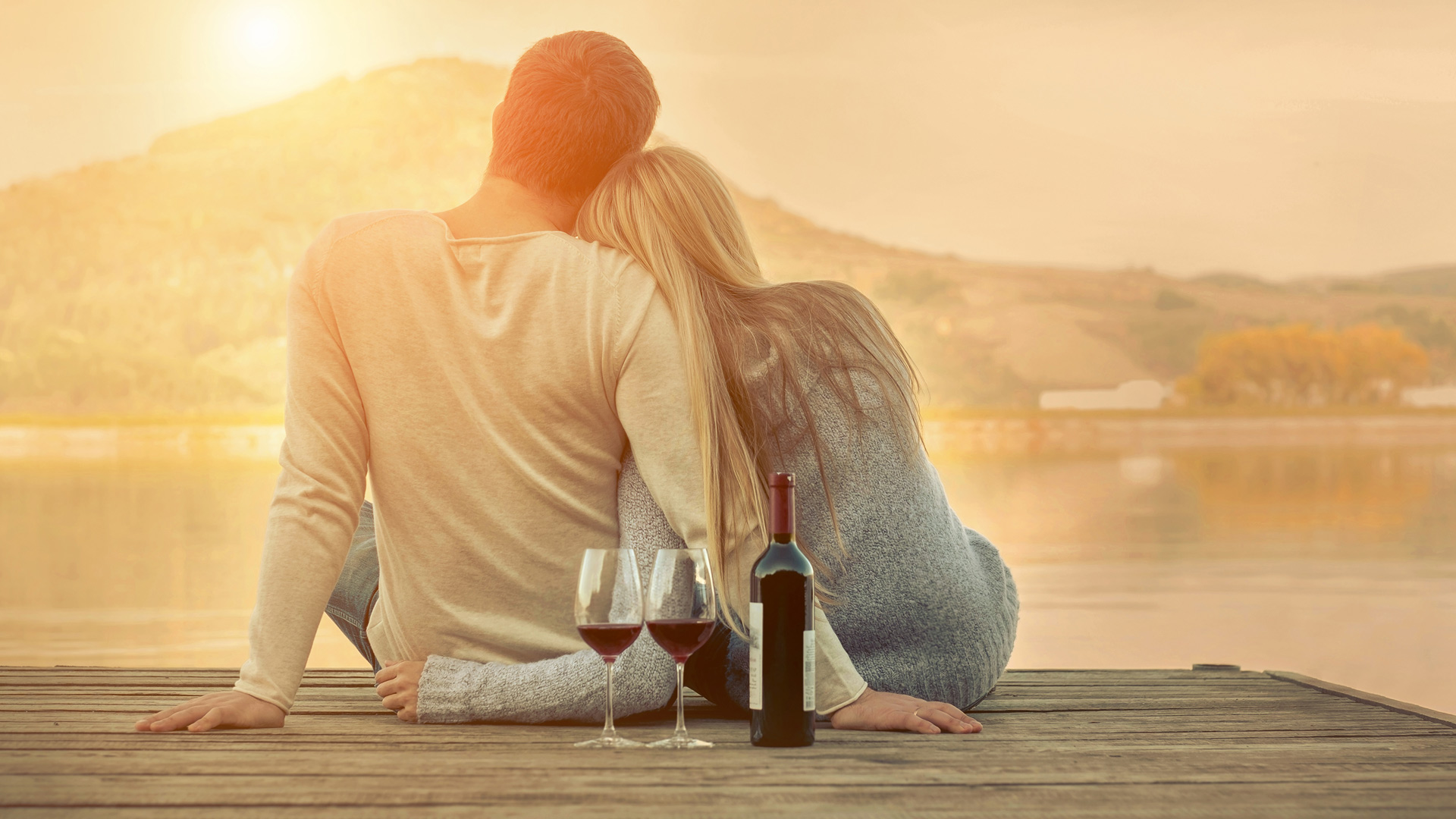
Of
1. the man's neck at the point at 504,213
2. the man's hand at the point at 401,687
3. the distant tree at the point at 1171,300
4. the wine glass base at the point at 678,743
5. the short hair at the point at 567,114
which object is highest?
the short hair at the point at 567,114

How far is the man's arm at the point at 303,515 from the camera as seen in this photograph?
63.6 inches

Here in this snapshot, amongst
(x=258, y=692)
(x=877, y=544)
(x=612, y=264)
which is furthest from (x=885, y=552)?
(x=258, y=692)

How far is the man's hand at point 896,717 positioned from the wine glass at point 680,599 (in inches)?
12.2

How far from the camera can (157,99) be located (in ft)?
129

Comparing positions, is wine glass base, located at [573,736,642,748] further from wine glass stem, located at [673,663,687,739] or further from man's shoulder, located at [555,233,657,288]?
man's shoulder, located at [555,233,657,288]

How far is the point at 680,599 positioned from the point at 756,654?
0.12 m

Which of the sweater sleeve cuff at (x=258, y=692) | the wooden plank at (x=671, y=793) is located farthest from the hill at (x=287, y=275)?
the wooden plank at (x=671, y=793)

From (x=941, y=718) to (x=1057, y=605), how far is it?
13.9 meters

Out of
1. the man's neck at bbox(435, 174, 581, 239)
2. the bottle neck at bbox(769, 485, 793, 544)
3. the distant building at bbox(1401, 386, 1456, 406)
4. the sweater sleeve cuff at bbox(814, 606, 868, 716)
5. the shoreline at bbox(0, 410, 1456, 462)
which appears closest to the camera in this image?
the bottle neck at bbox(769, 485, 793, 544)

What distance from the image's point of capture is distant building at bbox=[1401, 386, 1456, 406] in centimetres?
4331

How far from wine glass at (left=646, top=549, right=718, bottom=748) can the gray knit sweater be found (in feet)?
0.80

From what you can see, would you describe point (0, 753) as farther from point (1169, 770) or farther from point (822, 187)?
point (822, 187)

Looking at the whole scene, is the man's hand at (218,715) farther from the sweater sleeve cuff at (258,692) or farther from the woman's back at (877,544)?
the woman's back at (877,544)

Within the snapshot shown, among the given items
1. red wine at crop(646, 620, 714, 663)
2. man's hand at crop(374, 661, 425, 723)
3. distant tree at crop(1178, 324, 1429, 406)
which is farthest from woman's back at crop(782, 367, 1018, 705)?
distant tree at crop(1178, 324, 1429, 406)
